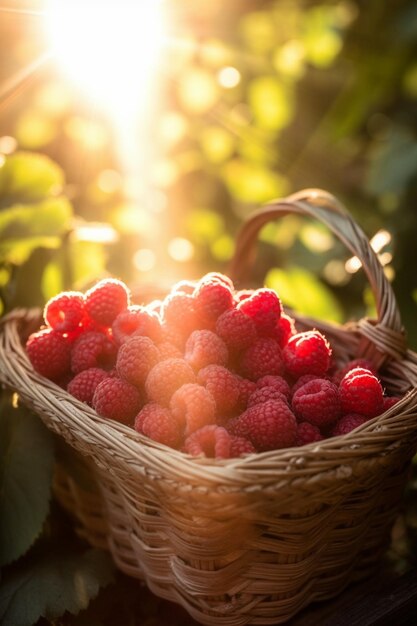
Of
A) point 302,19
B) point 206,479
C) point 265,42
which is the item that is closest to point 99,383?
point 206,479

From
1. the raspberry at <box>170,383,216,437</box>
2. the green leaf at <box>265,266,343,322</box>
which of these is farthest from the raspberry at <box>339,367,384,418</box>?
the green leaf at <box>265,266,343,322</box>

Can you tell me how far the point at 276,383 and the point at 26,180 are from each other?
0.71 metres

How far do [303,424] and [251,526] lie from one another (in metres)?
0.16

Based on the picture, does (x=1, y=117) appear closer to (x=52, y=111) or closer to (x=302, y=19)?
(x=52, y=111)

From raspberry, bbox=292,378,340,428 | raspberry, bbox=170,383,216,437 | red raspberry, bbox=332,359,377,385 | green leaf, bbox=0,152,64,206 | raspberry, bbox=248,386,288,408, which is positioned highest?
green leaf, bbox=0,152,64,206

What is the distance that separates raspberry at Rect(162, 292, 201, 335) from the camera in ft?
3.16

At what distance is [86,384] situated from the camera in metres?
0.93

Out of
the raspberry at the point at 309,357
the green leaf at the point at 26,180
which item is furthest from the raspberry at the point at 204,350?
the green leaf at the point at 26,180

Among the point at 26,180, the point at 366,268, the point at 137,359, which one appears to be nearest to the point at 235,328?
the point at 137,359

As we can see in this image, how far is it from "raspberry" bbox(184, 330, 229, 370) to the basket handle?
0.92 ft

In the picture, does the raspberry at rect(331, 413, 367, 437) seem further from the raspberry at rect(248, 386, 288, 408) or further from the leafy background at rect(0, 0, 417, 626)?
the leafy background at rect(0, 0, 417, 626)

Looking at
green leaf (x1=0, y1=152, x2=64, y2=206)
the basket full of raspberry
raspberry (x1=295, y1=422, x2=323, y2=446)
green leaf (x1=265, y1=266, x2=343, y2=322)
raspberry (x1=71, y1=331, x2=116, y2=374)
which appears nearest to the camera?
the basket full of raspberry

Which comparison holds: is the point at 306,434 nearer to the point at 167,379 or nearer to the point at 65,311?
the point at 167,379

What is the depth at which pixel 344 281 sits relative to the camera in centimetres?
190
